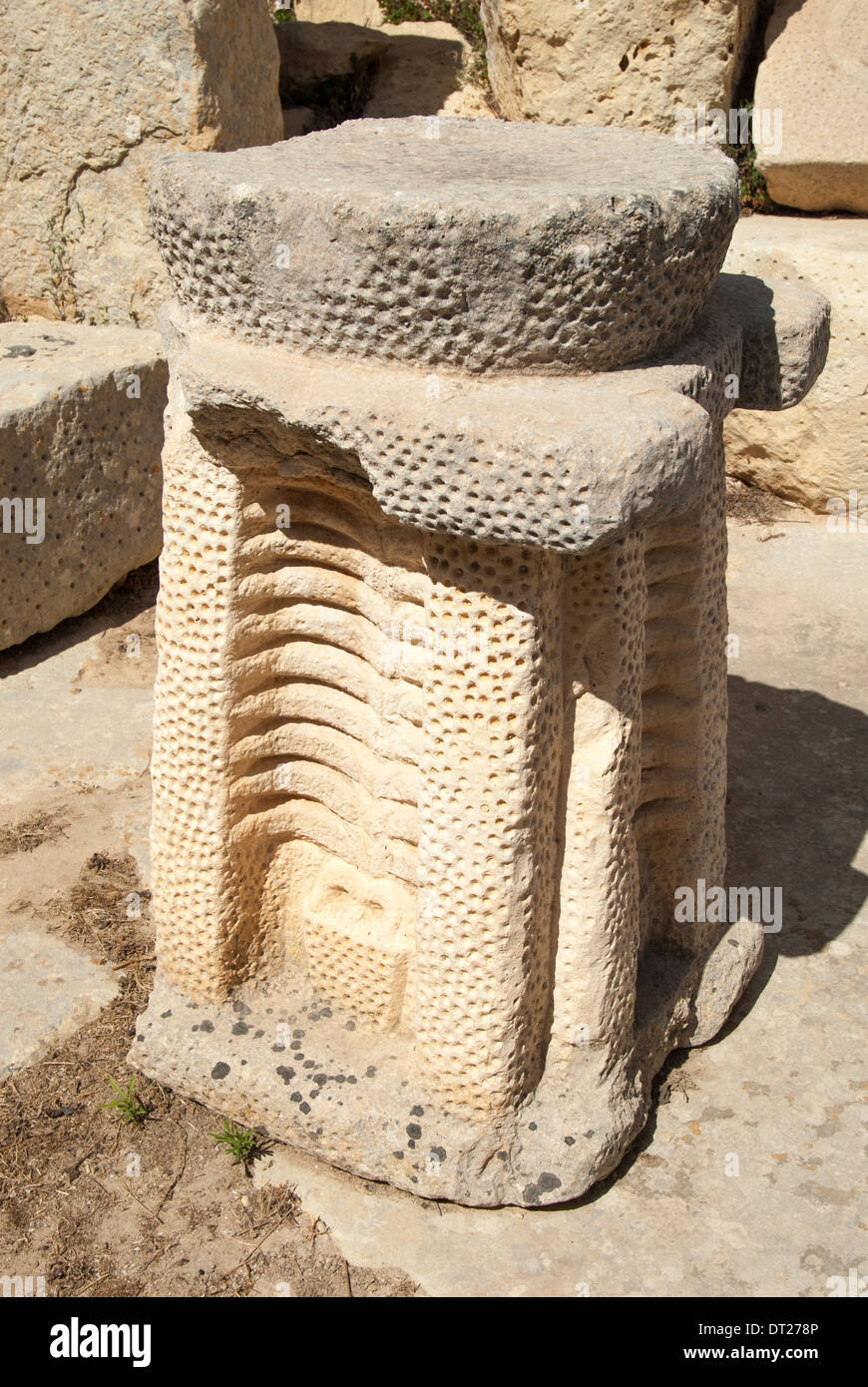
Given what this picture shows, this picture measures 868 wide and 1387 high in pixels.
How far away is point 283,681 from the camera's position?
4297mm

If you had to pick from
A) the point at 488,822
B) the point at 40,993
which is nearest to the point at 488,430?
the point at 488,822

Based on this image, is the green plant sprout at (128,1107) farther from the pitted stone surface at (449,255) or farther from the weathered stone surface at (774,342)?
the weathered stone surface at (774,342)

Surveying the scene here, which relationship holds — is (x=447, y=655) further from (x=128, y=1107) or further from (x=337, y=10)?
(x=337, y=10)

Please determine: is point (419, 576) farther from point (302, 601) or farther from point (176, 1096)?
point (176, 1096)

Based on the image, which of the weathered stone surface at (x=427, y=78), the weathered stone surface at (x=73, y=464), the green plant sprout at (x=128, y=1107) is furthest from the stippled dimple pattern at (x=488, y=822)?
the weathered stone surface at (x=427, y=78)

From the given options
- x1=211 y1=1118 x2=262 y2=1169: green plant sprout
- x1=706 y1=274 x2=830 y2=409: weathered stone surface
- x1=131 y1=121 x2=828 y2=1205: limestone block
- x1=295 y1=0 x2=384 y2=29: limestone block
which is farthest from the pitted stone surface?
x1=295 y1=0 x2=384 y2=29: limestone block

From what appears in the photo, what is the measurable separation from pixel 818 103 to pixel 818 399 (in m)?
2.05

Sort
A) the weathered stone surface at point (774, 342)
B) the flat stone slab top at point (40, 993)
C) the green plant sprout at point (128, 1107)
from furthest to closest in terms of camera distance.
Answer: the flat stone slab top at point (40, 993)
the green plant sprout at point (128, 1107)
the weathered stone surface at point (774, 342)

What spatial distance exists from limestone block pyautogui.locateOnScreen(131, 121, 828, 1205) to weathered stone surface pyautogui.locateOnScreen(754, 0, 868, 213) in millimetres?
4862

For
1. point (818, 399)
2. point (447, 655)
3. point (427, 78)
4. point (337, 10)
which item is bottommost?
point (818, 399)

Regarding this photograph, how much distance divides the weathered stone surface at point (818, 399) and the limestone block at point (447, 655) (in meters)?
3.73

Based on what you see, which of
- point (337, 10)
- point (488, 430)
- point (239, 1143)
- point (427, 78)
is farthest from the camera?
point (337, 10)

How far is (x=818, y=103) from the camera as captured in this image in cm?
880

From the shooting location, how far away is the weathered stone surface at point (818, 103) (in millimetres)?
8695
